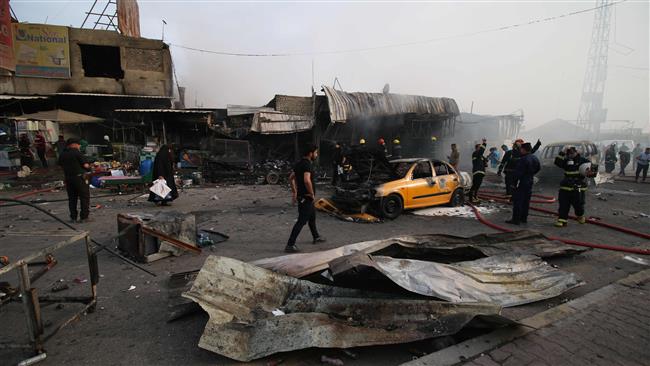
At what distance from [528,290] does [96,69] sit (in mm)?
23099

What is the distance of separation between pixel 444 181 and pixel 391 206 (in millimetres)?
1998

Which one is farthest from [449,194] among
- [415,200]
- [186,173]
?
[186,173]

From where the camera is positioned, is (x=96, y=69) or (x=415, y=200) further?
(x=96, y=69)

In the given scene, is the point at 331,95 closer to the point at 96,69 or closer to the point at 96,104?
the point at 96,104

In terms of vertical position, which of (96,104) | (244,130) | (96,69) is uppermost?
(96,69)

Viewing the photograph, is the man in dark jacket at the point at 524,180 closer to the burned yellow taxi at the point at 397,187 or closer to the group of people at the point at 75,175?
the burned yellow taxi at the point at 397,187

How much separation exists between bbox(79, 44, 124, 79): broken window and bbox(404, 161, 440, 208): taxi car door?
56.7 ft

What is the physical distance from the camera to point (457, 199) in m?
9.62

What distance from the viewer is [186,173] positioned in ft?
47.9

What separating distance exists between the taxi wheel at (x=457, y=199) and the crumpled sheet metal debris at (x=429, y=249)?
4072mm

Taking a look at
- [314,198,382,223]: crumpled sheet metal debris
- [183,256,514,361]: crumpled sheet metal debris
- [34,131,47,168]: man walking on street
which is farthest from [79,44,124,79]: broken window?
[183,256,514,361]: crumpled sheet metal debris

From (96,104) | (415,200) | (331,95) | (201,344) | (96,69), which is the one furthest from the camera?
(96,69)

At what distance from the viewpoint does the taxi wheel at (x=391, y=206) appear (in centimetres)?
805

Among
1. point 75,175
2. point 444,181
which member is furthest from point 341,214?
point 75,175
